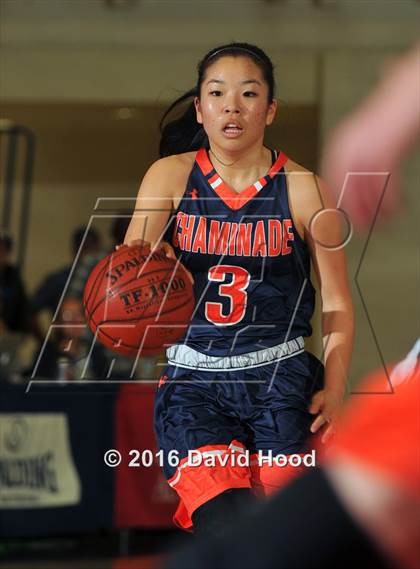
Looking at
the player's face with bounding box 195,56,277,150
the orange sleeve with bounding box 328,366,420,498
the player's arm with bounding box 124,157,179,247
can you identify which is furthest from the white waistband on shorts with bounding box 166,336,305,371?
the orange sleeve with bounding box 328,366,420,498

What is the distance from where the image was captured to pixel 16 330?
18.7ft

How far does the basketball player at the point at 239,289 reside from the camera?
11.2 feet

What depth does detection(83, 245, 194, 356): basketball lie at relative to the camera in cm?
347

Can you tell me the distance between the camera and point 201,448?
3.35 meters

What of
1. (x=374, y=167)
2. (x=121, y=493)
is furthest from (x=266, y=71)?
(x=121, y=493)

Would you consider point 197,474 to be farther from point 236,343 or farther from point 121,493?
point 121,493

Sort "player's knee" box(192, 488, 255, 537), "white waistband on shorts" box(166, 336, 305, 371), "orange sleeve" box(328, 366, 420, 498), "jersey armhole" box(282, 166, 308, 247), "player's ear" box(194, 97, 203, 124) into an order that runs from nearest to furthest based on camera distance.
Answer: "orange sleeve" box(328, 366, 420, 498) → "player's knee" box(192, 488, 255, 537) → "white waistband on shorts" box(166, 336, 305, 371) → "jersey armhole" box(282, 166, 308, 247) → "player's ear" box(194, 97, 203, 124)

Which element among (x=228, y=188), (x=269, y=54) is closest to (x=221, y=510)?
(x=228, y=188)

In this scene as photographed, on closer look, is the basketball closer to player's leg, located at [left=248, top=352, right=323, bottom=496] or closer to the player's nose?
player's leg, located at [left=248, top=352, right=323, bottom=496]

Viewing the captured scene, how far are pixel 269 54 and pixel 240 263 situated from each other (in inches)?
28.7

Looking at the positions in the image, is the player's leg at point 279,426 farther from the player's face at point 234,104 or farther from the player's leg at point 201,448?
the player's face at point 234,104

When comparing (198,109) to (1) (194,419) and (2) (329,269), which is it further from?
(1) (194,419)

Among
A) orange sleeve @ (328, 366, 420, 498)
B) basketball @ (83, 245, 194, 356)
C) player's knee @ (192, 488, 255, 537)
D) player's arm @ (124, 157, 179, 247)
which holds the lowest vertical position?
player's knee @ (192, 488, 255, 537)

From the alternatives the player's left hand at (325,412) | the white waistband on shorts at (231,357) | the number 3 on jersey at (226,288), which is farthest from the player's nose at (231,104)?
the player's left hand at (325,412)
